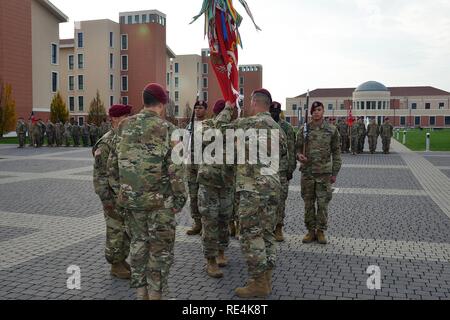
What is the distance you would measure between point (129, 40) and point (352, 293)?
60.9m

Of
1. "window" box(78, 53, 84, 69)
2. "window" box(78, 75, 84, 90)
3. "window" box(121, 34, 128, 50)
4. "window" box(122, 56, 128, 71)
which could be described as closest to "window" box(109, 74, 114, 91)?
"window" box(122, 56, 128, 71)

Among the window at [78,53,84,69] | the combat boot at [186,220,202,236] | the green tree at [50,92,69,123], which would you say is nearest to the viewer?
the combat boot at [186,220,202,236]

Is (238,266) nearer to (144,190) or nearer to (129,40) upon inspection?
(144,190)

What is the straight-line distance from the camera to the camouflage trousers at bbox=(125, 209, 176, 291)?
165 inches

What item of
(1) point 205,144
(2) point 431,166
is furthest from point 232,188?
(2) point 431,166

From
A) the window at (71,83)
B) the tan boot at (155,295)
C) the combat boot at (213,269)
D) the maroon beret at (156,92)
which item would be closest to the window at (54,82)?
the window at (71,83)

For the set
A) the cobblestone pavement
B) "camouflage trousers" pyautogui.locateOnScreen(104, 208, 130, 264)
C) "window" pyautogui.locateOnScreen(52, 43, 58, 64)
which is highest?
"window" pyautogui.locateOnScreen(52, 43, 58, 64)

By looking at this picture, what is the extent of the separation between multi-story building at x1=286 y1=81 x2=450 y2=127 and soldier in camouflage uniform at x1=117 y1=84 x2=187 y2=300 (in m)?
105

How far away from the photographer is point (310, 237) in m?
7.04

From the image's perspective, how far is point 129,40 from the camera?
201ft

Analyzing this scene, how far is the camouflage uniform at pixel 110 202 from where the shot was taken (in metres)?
5.20

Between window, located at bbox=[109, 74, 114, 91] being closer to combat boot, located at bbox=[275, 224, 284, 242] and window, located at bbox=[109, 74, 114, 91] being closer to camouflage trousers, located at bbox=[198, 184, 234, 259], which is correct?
combat boot, located at bbox=[275, 224, 284, 242]

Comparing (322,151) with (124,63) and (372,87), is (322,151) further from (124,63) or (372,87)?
(372,87)

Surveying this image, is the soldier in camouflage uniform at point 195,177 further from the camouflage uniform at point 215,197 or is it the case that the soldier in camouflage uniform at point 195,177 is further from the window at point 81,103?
the window at point 81,103
